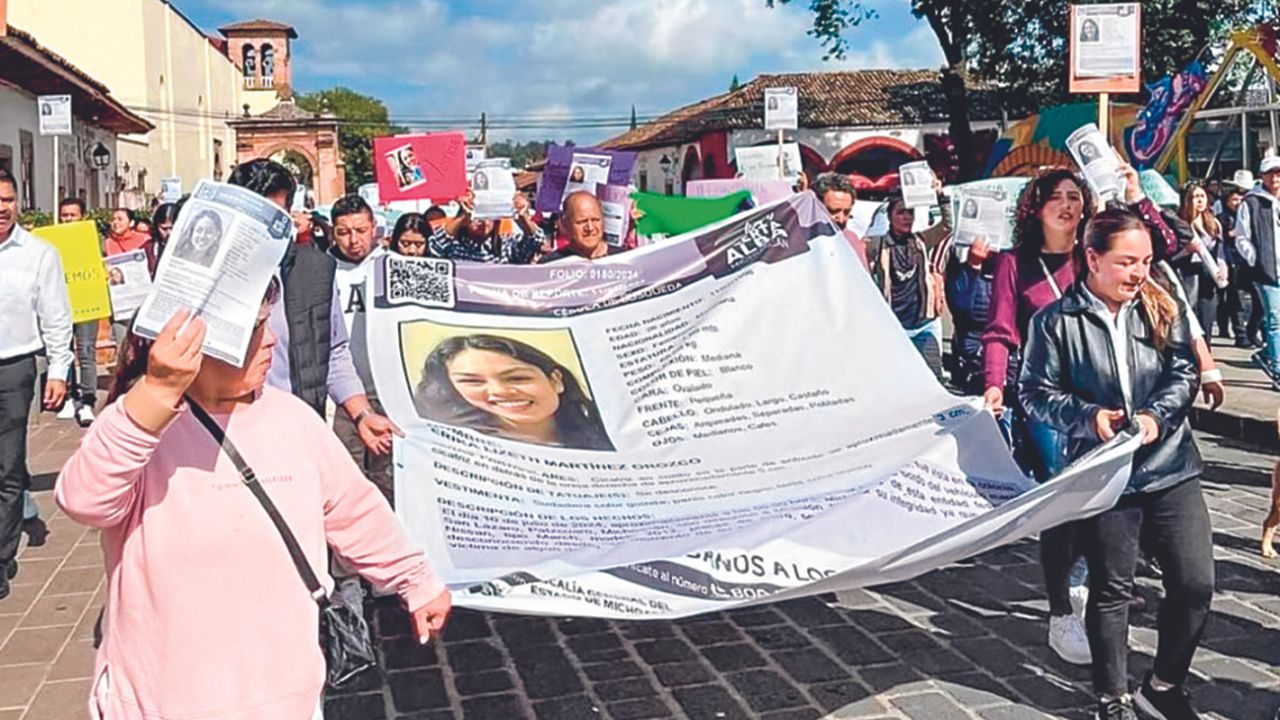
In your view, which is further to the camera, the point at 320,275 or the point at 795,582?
the point at 320,275

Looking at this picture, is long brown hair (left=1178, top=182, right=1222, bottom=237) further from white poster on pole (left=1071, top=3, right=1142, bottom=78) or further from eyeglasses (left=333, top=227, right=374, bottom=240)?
eyeglasses (left=333, top=227, right=374, bottom=240)

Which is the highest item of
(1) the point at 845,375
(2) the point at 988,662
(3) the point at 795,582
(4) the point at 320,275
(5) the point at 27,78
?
(5) the point at 27,78

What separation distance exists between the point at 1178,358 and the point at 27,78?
1989 cm

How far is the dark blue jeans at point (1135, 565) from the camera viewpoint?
165 inches

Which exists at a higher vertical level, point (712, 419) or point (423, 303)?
point (423, 303)

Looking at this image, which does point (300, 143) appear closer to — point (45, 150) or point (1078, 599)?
point (45, 150)

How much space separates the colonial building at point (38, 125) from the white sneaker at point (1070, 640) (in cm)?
1253

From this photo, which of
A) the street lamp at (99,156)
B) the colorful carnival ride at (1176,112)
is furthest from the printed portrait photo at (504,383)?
the street lamp at (99,156)

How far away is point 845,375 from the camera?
534 cm

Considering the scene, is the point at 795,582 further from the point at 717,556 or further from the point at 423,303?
the point at 423,303

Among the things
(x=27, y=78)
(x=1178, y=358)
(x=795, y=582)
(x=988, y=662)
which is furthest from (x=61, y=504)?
(x=27, y=78)

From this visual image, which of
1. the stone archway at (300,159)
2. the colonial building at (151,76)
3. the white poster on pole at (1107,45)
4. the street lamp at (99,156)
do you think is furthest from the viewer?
the stone archway at (300,159)

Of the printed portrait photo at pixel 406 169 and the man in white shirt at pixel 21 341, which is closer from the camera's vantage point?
the man in white shirt at pixel 21 341

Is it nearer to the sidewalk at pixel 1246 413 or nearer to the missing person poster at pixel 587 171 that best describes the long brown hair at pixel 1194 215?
the sidewalk at pixel 1246 413
